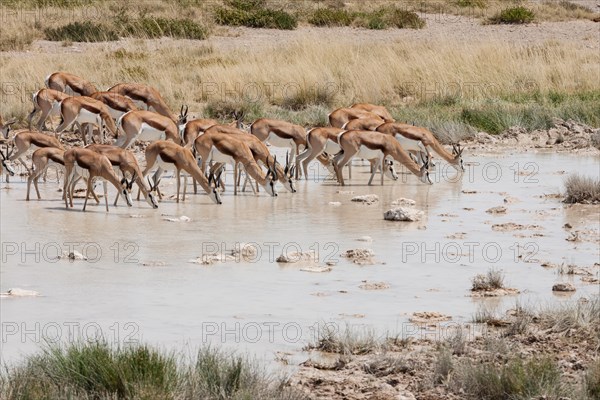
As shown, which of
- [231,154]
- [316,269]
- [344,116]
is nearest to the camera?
[316,269]

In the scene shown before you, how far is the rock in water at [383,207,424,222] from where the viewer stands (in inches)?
566

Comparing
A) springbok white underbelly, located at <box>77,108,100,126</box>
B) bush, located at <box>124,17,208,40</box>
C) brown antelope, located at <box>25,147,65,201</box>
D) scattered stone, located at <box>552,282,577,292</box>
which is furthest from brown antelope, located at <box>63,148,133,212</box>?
bush, located at <box>124,17,208,40</box>

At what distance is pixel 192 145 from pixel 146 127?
2.88 feet

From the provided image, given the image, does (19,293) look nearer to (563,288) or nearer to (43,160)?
(563,288)

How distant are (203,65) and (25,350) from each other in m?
20.4

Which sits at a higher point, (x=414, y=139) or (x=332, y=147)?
(x=414, y=139)

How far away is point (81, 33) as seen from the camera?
34.9 m

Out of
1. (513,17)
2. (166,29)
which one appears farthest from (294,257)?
(513,17)

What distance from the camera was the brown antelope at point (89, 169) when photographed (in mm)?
14781

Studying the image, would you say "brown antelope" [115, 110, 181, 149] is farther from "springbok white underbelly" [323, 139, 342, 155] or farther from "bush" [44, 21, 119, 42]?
"bush" [44, 21, 119, 42]

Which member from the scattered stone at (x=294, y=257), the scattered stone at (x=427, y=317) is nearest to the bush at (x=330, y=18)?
the scattered stone at (x=294, y=257)

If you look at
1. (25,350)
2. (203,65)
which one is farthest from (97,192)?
(203,65)

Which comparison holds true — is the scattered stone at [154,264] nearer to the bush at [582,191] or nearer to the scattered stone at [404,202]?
the scattered stone at [404,202]

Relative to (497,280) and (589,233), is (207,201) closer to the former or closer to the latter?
(589,233)
